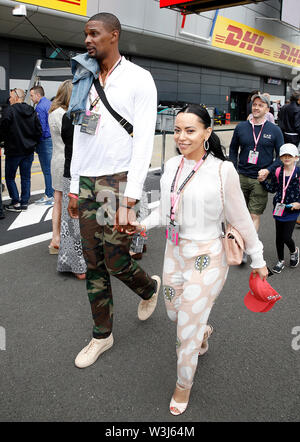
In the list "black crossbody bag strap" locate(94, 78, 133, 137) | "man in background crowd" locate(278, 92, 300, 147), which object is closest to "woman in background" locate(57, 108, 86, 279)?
"black crossbody bag strap" locate(94, 78, 133, 137)

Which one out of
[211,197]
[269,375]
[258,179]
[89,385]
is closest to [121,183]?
[211,197]

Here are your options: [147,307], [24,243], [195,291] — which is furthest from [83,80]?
[24,243]

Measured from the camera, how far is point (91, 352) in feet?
8.64

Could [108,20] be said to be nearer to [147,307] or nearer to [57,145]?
[147,307]

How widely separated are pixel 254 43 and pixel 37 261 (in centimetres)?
2284

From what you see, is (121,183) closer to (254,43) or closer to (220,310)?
(220,310)

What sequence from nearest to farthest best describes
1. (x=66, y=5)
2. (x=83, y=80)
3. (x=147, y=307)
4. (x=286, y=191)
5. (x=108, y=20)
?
(x=108, y=20)
(x=83, y=80)
(x=147, y=307)
(x=286, y=191)
(x=66, y=5)

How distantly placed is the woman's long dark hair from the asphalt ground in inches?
57.7

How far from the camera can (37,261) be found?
438 centimetres

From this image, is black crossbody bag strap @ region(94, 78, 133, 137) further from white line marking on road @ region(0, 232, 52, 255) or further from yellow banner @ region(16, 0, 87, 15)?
yellow banner @ region(16, 0, 87, 15)

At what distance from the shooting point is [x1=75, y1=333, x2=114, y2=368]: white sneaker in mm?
2586

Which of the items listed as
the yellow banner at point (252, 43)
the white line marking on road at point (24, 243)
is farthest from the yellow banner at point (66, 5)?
the white line marking on road at point (24, 243)

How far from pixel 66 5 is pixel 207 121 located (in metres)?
13.1

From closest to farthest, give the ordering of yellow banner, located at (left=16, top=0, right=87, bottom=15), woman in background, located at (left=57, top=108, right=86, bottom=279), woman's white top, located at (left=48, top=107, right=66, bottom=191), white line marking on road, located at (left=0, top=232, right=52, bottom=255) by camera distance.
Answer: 1. woman in background, located at (left=57, top=108, right=86, bottom=279)
2. woman's white top, located at (left=48, top=107, right=66, bottom=191)
3. white line marking on road, located at (left=0, top=232, right=52, bottom=255)
4. yellow banner, located at (left=16, top=0, right=87, bottom=15)
